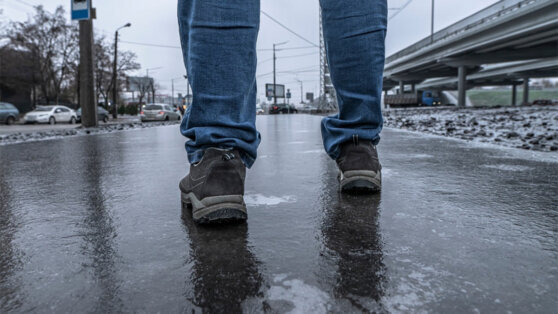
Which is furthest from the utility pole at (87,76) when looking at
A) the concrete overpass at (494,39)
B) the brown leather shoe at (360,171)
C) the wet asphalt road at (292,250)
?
the concrete overpass at (494,39)

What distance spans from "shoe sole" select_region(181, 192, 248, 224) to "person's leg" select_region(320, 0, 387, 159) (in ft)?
1.98

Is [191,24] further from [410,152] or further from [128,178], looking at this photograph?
[410,152]

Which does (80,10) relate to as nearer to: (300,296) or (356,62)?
→ (356,62)

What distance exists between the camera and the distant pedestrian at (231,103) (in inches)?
43.6

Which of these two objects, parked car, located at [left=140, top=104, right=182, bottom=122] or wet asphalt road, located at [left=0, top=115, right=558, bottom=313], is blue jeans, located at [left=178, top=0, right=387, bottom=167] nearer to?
→ wet asphalt road, located at [left=0, top=115, right=558, bottom=313]

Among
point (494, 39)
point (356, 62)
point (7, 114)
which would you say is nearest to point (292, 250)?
point (356, 62)

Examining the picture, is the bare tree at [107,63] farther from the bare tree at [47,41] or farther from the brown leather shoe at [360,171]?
the brown leather shoe at [360,171]

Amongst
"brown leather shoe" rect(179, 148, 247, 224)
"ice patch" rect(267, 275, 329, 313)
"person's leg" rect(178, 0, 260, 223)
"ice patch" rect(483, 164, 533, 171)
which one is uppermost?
"person's leg" rect(178, 0, 260, 223)

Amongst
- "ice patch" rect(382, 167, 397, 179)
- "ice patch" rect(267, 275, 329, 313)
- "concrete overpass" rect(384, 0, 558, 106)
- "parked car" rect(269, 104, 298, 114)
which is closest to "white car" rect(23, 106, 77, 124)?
"ice patch" rect(382, 167, 397, 179)

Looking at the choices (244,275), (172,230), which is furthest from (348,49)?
(244,275)

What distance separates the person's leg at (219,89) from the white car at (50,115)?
2202 cm

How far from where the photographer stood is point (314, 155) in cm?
267

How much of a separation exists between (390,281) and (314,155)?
1.99 m

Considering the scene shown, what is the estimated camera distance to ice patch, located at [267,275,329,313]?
1.99ft
